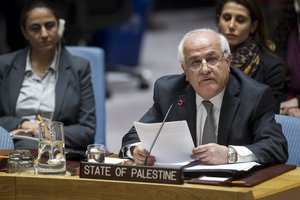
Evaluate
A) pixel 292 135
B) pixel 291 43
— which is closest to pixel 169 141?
pixel 292 135

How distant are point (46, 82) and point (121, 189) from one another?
6.62 feet

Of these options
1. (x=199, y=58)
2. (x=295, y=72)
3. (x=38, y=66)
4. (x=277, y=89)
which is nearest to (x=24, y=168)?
(x=199, y=58)

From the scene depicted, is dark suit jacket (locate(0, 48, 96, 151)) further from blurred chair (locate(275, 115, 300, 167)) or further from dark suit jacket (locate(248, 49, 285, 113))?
blurred chair (locate(275, 115, 300, 167))

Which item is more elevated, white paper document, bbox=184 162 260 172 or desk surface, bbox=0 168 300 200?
white paper document, bbox=184 162 260 172

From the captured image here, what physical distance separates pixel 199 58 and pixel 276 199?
836 millimetres

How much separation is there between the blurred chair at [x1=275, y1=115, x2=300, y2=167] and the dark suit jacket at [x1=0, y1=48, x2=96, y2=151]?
4.37ft

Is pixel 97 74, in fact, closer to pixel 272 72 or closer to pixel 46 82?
pixel 46 82

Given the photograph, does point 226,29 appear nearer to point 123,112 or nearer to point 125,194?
point 125,194

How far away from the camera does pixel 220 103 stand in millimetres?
4059

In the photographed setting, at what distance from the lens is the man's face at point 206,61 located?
396cm

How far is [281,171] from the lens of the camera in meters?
3.72

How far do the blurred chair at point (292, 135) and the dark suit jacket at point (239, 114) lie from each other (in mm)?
302

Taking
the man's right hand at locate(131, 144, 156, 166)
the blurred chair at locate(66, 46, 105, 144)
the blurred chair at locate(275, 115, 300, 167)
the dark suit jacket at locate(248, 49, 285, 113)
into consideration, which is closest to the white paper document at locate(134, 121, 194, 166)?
the man's right hand at locate(131, 144, 156, 166)

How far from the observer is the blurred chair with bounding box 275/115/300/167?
431 centimetres
